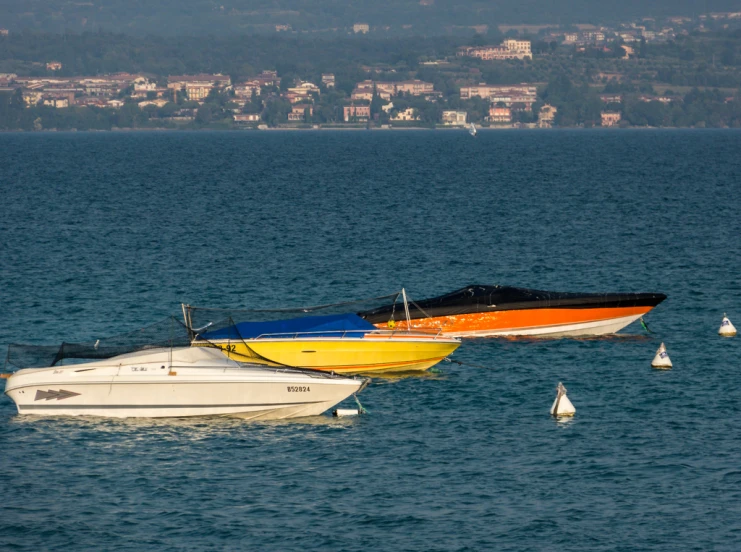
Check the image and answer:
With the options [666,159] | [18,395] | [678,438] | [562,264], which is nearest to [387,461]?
[678,438]

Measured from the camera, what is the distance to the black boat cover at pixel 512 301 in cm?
5197

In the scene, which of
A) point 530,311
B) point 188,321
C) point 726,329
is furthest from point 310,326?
point 726,329

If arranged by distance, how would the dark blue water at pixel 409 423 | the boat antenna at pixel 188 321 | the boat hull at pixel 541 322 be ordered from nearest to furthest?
1. the dark blue water at pixel 409 423
2. the boat antenna at pixel 188 321
3. the boat hull at pixel 541 322

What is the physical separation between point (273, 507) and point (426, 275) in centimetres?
3820

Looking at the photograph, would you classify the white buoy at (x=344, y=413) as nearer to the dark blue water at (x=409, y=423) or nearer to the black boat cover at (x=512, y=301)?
the dark blue water at (x=409, y=423)

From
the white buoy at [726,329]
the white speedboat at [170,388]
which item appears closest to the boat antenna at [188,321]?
the white speedboat at [170,388]

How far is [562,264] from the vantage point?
73.2 m

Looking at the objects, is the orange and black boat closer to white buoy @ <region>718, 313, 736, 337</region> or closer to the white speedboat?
white buoy @ <region>718, 313, 736, 337</region>

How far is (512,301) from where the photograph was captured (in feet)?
173

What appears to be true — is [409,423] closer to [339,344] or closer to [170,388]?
[339,344]

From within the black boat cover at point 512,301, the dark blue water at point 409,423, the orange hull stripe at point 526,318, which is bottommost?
the dark blue water at point 409,423

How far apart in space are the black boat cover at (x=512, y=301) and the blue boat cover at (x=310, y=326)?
6317 millimetres

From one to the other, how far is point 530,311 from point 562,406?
44.2 feet

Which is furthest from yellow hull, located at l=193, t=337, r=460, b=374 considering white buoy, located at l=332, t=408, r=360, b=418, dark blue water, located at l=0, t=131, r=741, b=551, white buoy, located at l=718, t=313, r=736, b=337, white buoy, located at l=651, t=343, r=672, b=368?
white buoy, located at l=718, t=313, r=736, b=337
